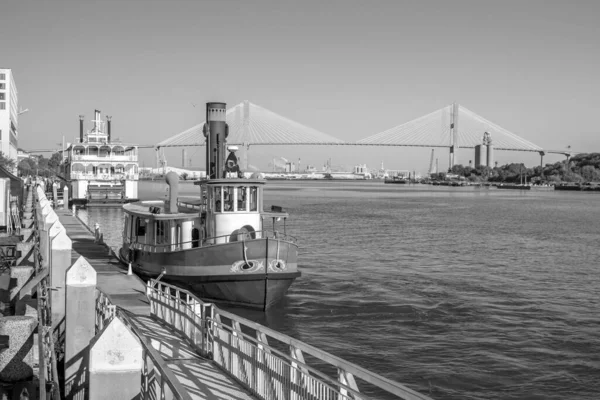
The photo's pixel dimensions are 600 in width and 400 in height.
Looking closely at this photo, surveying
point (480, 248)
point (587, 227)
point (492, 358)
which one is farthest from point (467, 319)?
point (587, 227)

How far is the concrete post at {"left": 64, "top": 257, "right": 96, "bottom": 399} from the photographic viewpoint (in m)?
12.8

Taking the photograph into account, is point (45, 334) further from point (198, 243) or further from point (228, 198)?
point (198, 243)

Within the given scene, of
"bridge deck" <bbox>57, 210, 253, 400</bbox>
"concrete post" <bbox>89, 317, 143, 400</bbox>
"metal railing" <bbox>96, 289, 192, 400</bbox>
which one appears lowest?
"bridge deck" <bbox>57, 210, 253, 400</bbox>

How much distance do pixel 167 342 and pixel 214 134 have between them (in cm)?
1586

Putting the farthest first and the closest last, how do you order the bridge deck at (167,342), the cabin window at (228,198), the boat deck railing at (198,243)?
1. the cabin window at (228,198)
2. the boat deck railing at (198,243)
3. the bridge deck at (167,342)

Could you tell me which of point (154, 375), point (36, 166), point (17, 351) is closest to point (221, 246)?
point (17, 351)

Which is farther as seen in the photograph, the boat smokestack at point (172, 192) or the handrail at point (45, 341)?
the boat smokestack at point (172, 192)

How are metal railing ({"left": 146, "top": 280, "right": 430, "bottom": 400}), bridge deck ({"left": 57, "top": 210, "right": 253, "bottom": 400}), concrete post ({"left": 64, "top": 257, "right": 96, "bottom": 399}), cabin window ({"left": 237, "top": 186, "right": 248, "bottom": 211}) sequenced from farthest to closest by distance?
1. cabin window ({"left": 237, "top": 186, "right": 248, "bottom": 211})
2. concrete post ({"left": 64, "top": 257, "right": 96, "bottom": 399})
3. bridge deck ({"left": 57, "top": 210, "right": 253, "bottom": 400})
4. metal railing ({"left": 146, "top": 280, "right": 430, "bottom": 400})

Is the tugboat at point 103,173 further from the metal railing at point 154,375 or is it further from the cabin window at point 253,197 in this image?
the metal railing at point 154,375

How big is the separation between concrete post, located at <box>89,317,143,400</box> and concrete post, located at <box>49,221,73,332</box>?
8681mm

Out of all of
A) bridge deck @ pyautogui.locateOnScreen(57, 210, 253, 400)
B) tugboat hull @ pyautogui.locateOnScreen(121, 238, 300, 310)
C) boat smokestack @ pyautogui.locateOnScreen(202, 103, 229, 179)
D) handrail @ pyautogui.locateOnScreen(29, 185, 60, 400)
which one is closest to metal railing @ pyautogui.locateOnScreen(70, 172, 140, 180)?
bridge deck @ pyautogui.locateOnScreen(57, 210, 253, 400)

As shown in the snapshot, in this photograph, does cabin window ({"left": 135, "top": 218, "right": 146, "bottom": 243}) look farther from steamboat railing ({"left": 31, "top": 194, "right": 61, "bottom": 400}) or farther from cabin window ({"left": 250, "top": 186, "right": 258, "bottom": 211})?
cabin window ({"left": 250, "top": 186, "right": 258, "bottom": 211})

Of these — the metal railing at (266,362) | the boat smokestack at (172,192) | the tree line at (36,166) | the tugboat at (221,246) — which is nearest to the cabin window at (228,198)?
the tugboat at (221,246)

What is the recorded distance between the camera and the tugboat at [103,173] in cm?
7988
